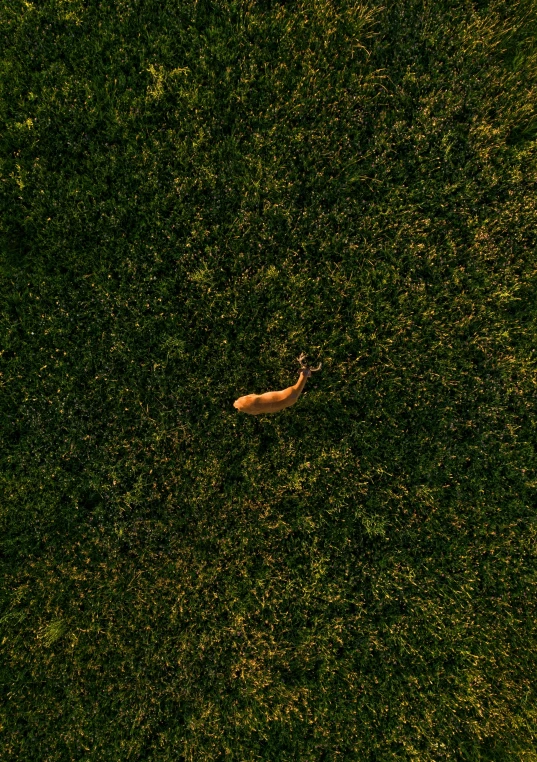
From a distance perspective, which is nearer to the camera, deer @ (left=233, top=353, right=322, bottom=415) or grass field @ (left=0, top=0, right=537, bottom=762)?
deer @ (left=233, top=353, right=322, bottom=415)

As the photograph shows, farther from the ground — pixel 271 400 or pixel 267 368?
pixel 267 368

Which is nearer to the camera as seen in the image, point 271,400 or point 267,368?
point 271,400

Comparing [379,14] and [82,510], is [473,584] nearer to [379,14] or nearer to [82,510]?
[82,510]

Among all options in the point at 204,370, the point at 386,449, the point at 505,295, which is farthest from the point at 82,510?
the point at 505,295

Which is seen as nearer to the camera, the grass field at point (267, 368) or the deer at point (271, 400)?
the deer at point (271, 400)
